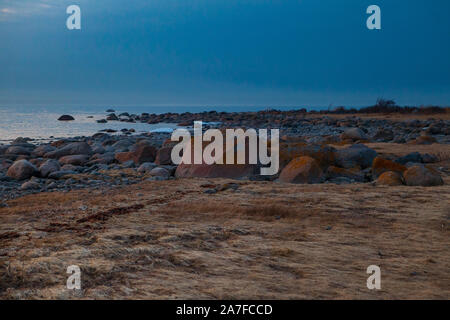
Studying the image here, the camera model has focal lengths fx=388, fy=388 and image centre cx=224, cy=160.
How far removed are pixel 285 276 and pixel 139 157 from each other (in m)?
8.65

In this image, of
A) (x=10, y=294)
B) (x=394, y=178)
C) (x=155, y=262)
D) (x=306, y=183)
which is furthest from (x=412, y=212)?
(x=10, y=294)

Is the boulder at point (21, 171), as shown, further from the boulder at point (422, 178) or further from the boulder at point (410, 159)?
the boulder at point (410, 159)

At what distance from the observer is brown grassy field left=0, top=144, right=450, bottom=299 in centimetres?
308

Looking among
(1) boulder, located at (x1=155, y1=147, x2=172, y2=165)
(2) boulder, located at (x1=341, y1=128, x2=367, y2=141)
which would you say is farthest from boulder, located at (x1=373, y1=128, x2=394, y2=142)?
(1) boulder, located at (x1=155, y1=147, x2=172, y2=165)

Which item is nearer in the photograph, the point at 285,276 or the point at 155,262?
the point at 285,276

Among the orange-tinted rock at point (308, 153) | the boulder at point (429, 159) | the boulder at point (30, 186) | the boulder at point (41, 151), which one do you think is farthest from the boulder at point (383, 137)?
the boulder at point (30, 186)

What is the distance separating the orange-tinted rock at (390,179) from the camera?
7.38 metres

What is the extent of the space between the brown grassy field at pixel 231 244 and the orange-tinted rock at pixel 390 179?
19.4 inches

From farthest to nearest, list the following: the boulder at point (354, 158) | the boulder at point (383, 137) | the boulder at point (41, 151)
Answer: the boulder at point (383, 137) → the boulder at point (41, 151) → the boulder at point (354, 158)

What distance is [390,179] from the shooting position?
24.4 feet

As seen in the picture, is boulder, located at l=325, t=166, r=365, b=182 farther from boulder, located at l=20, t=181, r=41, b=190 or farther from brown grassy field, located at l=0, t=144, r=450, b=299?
boulder, located at l=20, t=181, r=41, b=190

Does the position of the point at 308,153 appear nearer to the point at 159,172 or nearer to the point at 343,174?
the point at 343,174
